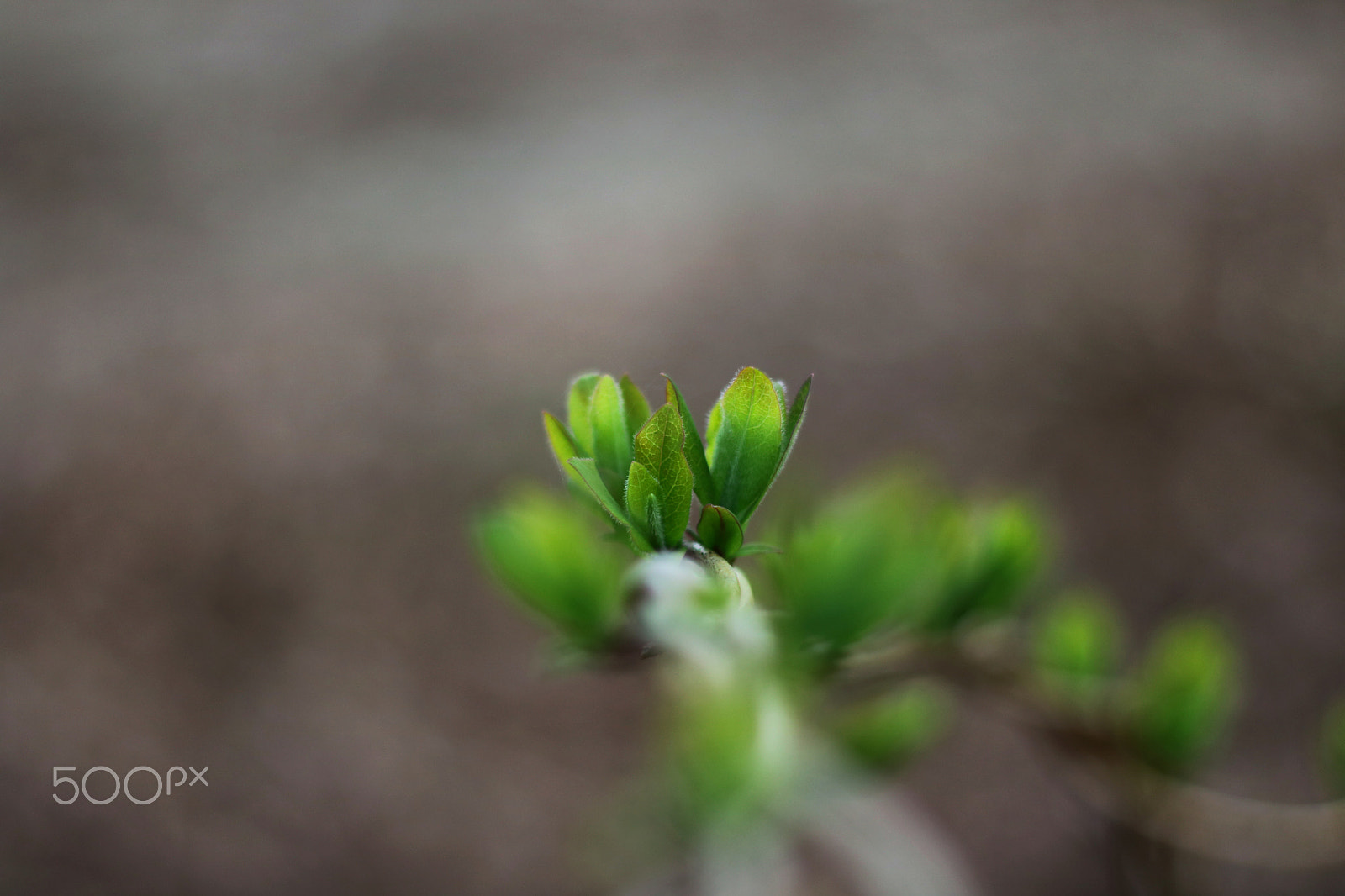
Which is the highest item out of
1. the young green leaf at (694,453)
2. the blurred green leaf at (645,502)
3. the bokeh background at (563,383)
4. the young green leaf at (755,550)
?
the bokeh background at (563,383)

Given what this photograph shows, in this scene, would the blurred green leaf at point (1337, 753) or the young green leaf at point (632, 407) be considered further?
the blurred green leaf at point (1337, 753)

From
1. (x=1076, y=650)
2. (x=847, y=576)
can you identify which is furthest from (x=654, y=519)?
(x=1076, y=650)

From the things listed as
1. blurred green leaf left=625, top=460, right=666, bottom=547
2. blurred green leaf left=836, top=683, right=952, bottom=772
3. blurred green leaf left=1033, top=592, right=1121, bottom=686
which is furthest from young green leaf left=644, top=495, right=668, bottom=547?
blurred green leaf left=1033, top=592, right=1121, bottom=686

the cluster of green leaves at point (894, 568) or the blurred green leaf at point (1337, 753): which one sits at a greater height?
the cluster of green leaves at point (894, 568)

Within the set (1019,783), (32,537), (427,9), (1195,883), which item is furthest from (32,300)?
(1195,883)

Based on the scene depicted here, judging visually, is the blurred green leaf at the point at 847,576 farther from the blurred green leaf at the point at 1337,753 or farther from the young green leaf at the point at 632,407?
the blurred green leaf at the point at 1337,753

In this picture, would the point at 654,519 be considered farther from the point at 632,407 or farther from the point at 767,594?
the point at 767,594

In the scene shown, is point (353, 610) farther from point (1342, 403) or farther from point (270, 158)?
point (1342, 403)

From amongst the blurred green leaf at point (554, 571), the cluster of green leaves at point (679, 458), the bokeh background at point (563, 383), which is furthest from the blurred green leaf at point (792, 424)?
the bokeh background at point (563, 383)
